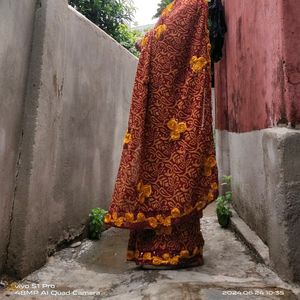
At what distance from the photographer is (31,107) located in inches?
95.3

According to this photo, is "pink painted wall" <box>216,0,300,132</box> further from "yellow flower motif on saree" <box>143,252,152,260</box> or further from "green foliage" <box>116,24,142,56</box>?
"green foliage" <box>116,24,142,56</box>

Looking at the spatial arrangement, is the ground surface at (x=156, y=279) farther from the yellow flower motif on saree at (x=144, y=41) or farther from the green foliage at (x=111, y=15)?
the green foliage at (x=111, y=15)

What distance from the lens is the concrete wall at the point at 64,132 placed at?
2.38 m

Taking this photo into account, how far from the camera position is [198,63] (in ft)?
8.41

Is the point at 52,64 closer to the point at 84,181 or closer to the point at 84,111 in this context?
the point at 84,111

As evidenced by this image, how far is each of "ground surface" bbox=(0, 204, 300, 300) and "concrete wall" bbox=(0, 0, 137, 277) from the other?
0.18m

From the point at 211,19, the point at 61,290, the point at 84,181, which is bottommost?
the point at 61,290

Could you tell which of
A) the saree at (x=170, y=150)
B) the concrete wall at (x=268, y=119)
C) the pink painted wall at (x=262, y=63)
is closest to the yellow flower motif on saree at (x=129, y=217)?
the saree at (x=170, y=150)

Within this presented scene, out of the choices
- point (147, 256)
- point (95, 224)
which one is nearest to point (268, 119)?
point (147, 256)

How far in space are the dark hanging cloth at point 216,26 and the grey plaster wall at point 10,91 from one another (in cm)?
192

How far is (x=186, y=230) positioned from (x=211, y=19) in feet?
7.63

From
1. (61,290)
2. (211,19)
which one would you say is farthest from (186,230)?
(211,19)

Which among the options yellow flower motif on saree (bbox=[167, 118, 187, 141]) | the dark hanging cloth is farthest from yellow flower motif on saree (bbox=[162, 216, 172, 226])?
the dark hanging cloth

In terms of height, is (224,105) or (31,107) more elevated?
(224,105)
